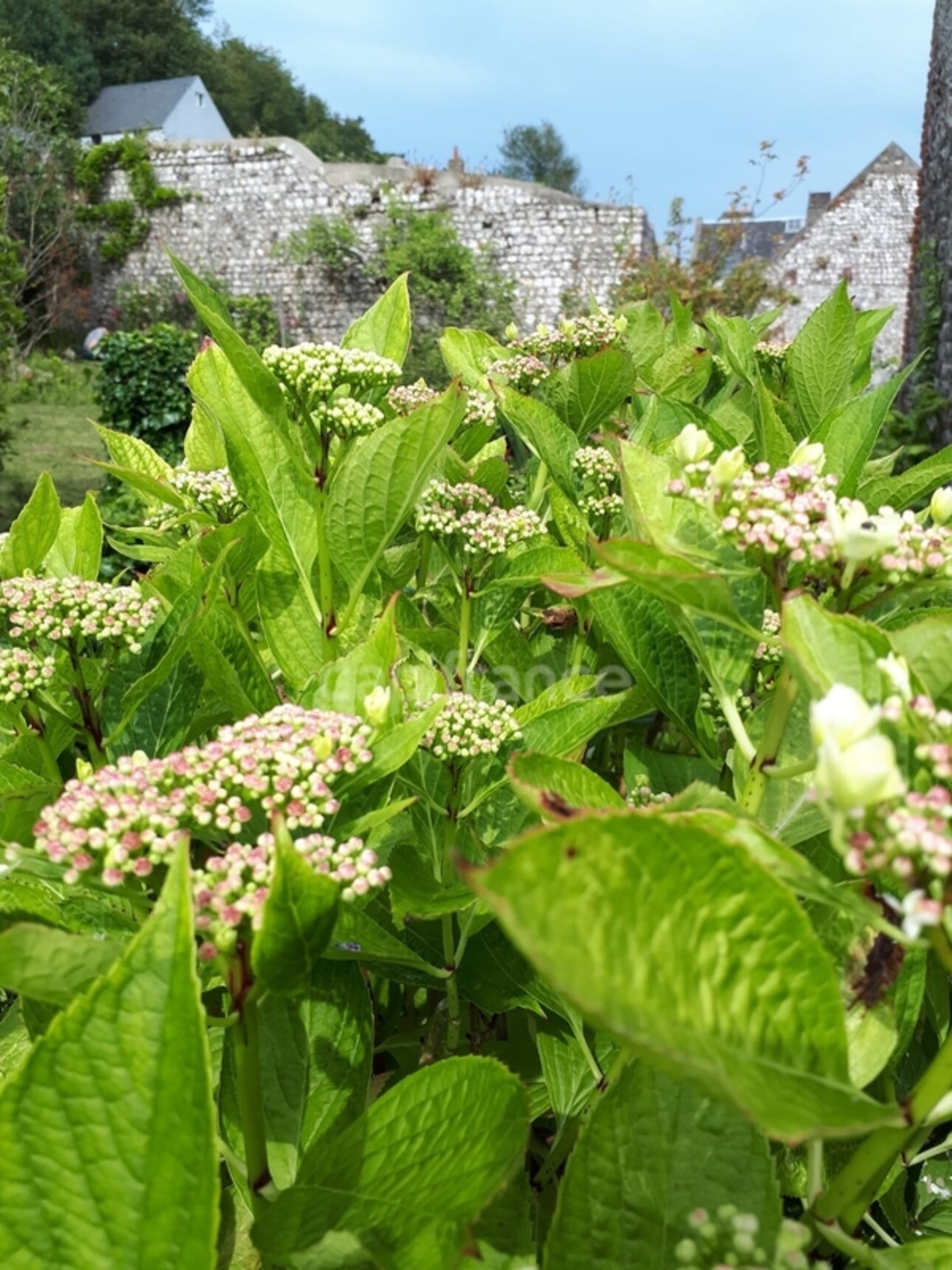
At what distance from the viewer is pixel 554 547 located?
1131mm

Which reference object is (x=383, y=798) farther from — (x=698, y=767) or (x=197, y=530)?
(x=197, y=530)

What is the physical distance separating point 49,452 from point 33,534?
14246 mm

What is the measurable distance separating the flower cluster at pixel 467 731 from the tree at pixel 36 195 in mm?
19219

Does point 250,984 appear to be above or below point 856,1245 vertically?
above

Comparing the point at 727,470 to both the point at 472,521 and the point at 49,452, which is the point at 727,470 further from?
the point at 49,452

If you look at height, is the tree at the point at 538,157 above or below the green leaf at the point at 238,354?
above

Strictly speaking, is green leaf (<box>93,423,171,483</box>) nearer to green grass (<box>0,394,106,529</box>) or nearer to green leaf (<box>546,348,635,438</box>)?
green leaf (<box>546,348,635,438</box>)

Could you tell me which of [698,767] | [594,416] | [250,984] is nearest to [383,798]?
[250,984]

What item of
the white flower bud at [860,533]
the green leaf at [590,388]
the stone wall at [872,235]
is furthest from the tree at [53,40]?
the white flower bud at [860,533]

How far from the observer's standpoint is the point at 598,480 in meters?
1.34

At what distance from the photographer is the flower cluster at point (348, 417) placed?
0.99 m

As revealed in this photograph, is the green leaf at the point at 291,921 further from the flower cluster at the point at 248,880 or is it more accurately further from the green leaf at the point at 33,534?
the green leaf at the point at 33,534

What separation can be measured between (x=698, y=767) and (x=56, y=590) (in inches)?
26.2

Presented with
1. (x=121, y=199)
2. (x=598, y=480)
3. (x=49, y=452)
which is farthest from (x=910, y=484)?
(x=121, y=199)
